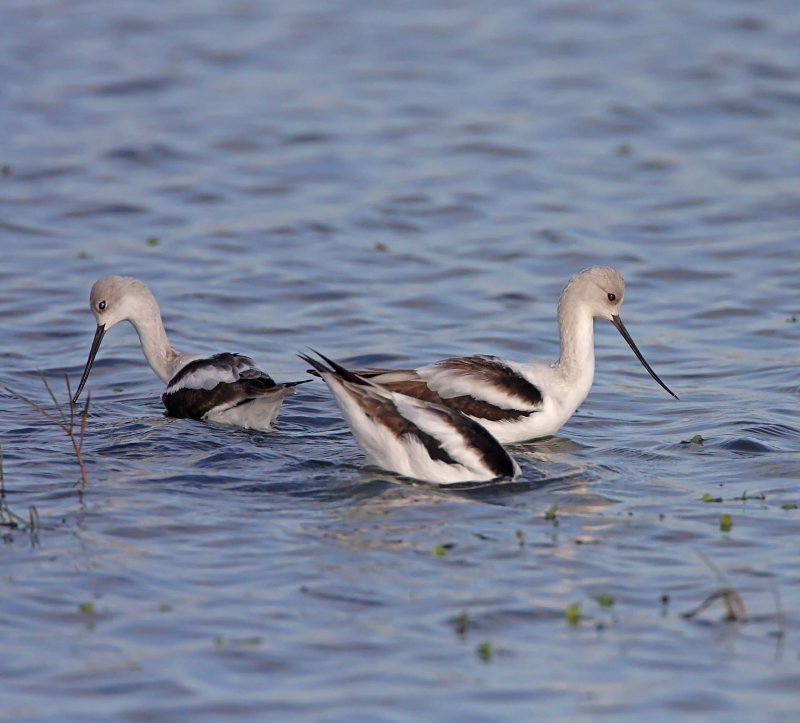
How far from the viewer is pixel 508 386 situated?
10094 mm

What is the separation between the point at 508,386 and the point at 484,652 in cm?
377

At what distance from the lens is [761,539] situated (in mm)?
8031

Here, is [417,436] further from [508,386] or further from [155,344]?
[155,344]

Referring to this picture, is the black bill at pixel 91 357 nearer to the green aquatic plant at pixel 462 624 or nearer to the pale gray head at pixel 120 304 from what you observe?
the pale gray head at pixel 120 304

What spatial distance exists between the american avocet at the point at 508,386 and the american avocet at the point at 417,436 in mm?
950

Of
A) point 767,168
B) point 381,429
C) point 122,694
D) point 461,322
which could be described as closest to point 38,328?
point 461,322

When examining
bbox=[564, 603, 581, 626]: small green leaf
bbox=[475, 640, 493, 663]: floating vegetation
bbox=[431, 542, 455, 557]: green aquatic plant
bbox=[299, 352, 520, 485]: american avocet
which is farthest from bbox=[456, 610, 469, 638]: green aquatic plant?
bbox=[299, 352, 520, 485]: american avocet

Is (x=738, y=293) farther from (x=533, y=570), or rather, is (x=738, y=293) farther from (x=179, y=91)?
(x=179, y=91)

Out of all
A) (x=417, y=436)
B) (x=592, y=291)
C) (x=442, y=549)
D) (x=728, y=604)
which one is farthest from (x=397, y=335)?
(x=728, y=604)

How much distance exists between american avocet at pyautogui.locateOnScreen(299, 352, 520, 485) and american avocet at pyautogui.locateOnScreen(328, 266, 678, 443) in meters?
0.95

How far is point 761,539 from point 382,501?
2.11 m

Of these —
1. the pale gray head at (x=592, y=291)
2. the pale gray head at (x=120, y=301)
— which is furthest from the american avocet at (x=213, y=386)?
the pale gray head at (x=592, y=291)

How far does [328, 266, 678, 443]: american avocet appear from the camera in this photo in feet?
32.7

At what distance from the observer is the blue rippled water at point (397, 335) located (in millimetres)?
6504
